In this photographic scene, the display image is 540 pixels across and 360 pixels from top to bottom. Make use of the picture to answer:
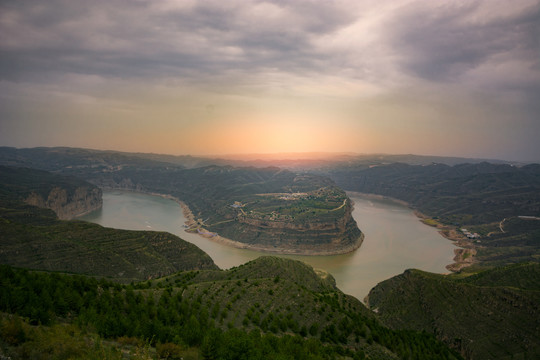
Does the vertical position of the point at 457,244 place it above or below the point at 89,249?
below

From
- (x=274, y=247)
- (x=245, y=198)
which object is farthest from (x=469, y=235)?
(x=245, y=198)

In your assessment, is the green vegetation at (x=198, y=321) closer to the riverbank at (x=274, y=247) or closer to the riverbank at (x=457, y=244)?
the riverbank at (x=274, y=247)

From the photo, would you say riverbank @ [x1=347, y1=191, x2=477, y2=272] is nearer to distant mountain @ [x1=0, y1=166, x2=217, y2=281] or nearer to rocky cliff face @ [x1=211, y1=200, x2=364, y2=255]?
rocky cliff face @ [x1=211, y1=200, x2=364, y2=255]

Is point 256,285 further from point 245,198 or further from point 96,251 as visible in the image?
point 245,198

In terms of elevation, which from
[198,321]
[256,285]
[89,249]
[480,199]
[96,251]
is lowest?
[96,251]

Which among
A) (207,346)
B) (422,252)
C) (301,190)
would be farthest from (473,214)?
(207,346)

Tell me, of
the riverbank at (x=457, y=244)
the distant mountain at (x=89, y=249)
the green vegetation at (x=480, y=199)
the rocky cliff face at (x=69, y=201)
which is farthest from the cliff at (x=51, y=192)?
the green vegetation at (x=480, y=199)

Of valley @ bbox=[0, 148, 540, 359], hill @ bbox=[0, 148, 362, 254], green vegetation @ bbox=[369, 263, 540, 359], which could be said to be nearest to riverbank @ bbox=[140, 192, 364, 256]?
hill @ bbox=[0, 148, 362, 254]
